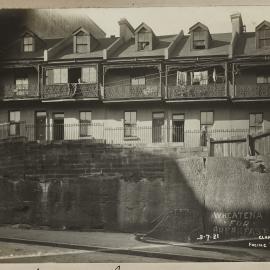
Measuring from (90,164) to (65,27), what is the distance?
3.13m

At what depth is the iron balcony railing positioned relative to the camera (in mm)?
12266

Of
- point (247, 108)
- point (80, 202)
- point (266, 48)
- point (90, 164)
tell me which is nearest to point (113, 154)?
point (90, 164)

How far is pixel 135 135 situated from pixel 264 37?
181 inches

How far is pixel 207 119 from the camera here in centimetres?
1265

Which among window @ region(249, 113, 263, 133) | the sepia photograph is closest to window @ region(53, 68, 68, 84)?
the sepia photograph

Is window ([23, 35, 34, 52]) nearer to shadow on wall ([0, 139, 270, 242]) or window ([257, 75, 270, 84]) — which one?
shadow on wall ([0, 139, 270, 242])

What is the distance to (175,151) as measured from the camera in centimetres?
1209

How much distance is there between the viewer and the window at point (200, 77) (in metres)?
12.2

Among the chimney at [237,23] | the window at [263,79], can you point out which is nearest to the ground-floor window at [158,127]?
the window at [263,79]

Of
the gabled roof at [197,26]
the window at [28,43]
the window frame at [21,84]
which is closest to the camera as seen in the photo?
the gabled roof at [197,26]

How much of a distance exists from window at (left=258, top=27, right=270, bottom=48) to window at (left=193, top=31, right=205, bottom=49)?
1.19 meters

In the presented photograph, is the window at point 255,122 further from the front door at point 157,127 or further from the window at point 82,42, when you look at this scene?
the window at point 82,42

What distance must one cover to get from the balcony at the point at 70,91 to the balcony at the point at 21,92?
26 cm

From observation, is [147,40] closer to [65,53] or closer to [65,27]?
[65,27]
